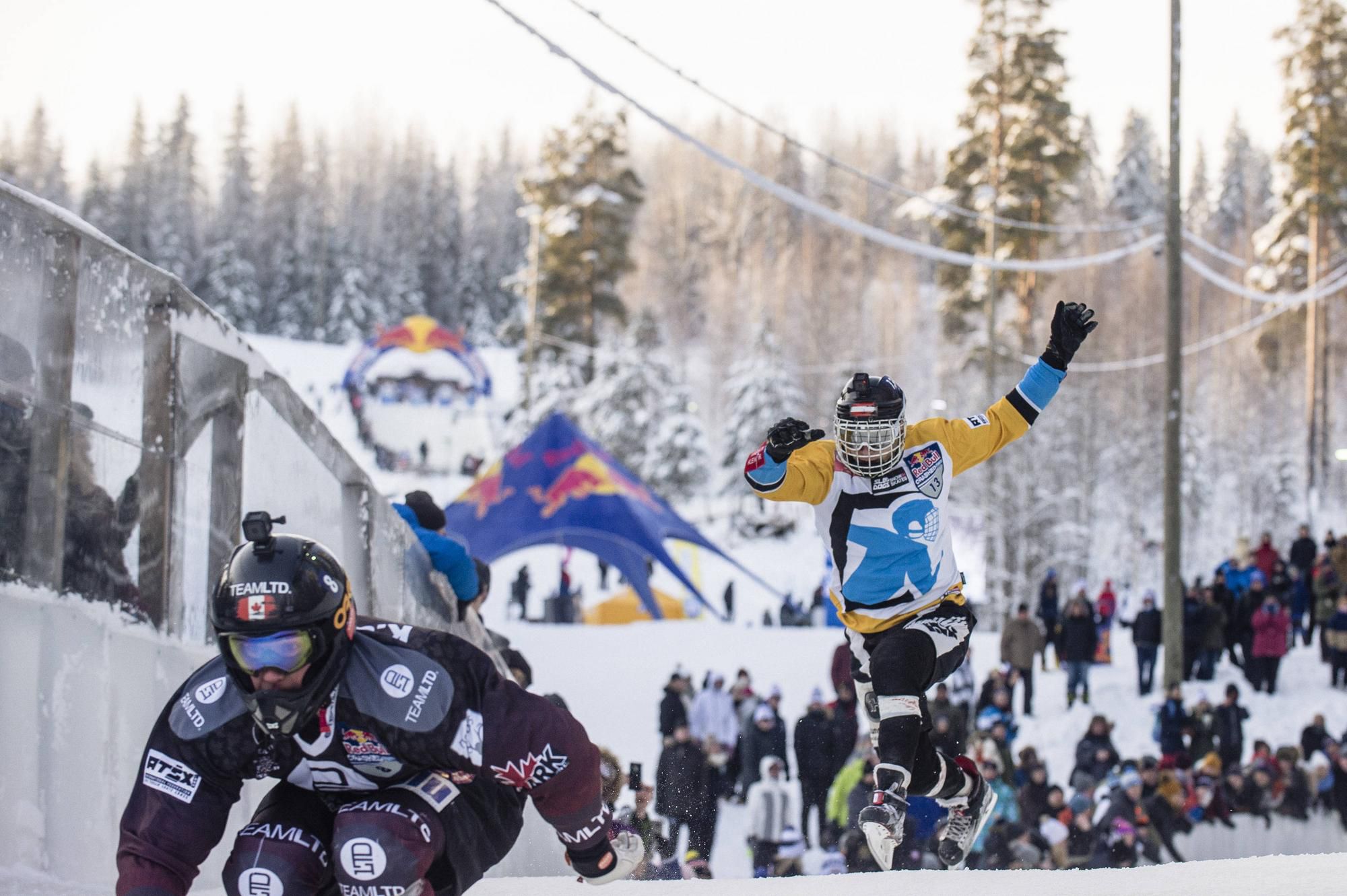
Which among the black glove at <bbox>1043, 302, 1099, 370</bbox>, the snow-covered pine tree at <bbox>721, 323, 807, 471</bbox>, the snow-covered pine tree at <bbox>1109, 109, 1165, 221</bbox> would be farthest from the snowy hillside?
the snow-covered pine tree at <bbox>1109, 109, 1165, 221</bbox>

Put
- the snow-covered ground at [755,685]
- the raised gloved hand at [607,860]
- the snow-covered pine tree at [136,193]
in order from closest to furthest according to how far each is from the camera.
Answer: the raised gloved hand at [607,860]
the snow-covered ground at [755,685]
the snow-covered pine tree at [136,193]

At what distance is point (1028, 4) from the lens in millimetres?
33375

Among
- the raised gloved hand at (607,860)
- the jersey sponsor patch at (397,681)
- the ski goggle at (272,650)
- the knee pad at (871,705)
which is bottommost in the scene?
the raised gloved hand at (607,860)

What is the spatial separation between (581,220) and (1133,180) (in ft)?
129

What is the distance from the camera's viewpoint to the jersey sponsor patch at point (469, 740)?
3.22 meters

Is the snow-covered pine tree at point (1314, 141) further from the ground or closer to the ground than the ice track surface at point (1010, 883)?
further from the ground

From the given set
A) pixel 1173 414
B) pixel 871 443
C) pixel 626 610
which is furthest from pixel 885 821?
pixel 626 610

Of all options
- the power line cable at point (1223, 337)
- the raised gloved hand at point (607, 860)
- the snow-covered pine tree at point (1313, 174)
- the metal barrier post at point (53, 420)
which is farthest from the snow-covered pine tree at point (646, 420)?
the raised gloved hand at point (607, 860)

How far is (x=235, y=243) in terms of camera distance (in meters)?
83.2

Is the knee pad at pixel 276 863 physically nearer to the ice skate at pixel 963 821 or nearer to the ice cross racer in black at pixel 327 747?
the ice cross racer in black at pixel 327 747

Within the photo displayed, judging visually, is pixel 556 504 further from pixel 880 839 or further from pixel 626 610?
pixel 880 839

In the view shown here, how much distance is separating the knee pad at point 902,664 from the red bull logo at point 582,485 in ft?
51.3

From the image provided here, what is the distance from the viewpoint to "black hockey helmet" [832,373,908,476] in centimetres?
532

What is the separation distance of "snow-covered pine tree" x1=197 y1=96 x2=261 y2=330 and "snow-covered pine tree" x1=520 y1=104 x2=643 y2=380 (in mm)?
29971
